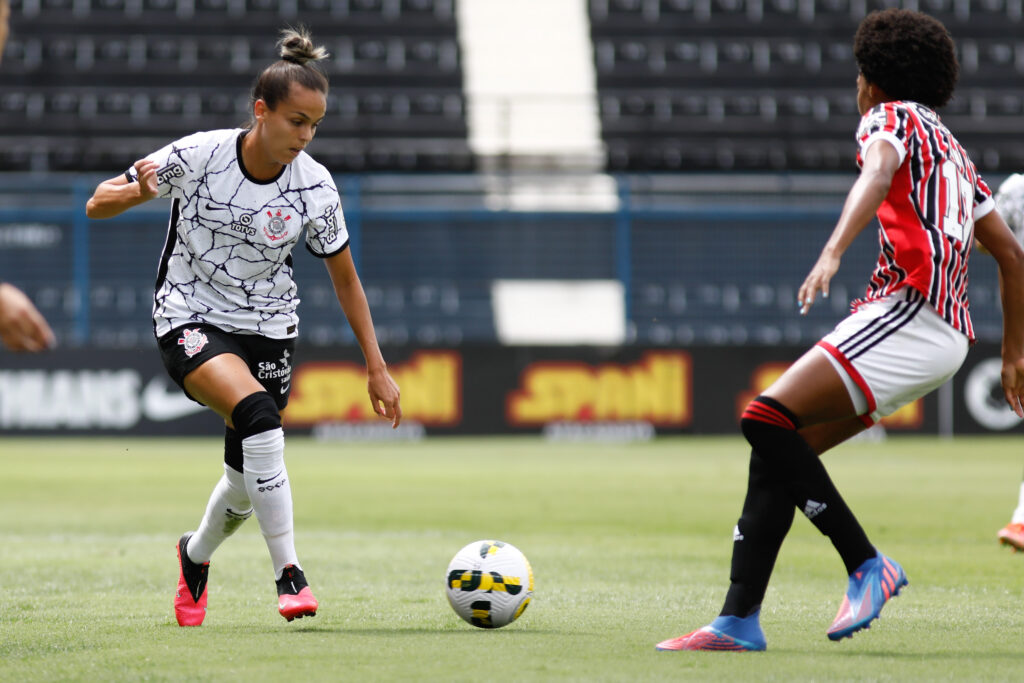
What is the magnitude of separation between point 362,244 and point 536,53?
8803 mm

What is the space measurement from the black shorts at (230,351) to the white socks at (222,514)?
0.37 m

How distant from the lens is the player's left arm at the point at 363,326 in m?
5.27

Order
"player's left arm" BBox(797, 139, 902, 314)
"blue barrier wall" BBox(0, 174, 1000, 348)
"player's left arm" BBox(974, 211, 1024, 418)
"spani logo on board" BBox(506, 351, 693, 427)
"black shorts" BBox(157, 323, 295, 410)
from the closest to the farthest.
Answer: "player's left arm" BBox(797, 139, 902, 314)
"player's left arm" BBox(974, 211, 1024, 418)
"black shorts" BBox(157, 323, 295, 410)
"spani logo on board" BBox(506, 351, 693, 427)
"blue barrier wall" BBox(0, 174, 1000, 348)

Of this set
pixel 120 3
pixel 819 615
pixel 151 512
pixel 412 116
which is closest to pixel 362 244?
pixel 412 116

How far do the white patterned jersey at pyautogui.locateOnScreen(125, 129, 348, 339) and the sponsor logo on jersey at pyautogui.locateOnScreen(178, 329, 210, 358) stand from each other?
0.22ft

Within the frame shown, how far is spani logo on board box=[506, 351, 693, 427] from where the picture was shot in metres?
19.6

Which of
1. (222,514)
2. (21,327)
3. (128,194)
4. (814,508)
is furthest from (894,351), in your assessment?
(128,194)

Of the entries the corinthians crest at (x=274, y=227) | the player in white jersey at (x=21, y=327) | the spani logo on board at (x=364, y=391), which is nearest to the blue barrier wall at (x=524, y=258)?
the spani logo on board at (x=364, y=391)

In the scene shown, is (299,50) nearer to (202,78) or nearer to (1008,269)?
(1008,269)

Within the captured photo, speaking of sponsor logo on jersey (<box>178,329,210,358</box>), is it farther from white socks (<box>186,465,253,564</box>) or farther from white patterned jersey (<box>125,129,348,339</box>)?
white socks (<box>186,465,253,564</box>)

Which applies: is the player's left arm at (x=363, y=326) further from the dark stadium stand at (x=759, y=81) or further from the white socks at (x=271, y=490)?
the dark stadium stand at (x=759, y=81)

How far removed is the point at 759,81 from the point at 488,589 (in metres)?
21.5

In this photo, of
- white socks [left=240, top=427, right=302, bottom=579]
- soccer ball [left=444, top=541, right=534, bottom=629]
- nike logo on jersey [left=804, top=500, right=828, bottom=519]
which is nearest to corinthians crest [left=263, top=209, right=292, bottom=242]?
white socks [left=240, top=427, right=302, bottom=579]

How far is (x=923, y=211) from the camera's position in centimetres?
417
